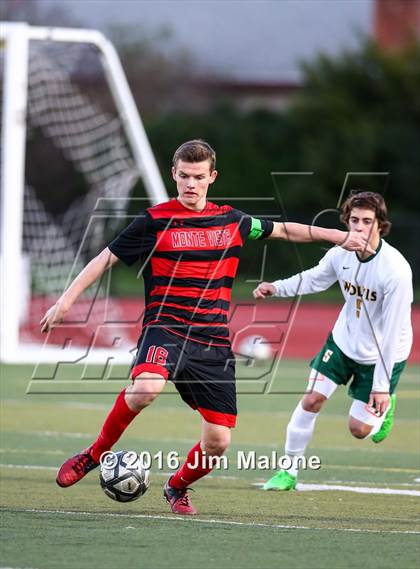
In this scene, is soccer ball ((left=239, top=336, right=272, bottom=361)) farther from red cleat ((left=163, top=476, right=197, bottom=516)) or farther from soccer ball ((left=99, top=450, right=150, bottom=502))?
soccer ball ((left=99, top=450, right=150, bottom=502))

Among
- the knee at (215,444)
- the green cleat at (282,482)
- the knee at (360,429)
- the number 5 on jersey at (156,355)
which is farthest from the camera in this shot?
the green cleat at (282,482)

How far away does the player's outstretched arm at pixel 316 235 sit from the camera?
21.1 ft

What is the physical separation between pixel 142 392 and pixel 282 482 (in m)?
1.75

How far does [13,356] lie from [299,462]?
718cm

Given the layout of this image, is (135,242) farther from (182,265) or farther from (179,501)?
(179,501)

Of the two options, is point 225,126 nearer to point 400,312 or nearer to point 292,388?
point 292,388

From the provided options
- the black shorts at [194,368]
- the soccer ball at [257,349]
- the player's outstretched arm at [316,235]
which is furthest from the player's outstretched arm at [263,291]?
the soccer ball at [257,349]

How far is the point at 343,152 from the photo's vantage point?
3111cm

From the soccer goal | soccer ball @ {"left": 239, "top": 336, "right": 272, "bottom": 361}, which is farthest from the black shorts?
soccer ball @ {"left": 239, "top": 336, "right": 272, "bottom": 361}

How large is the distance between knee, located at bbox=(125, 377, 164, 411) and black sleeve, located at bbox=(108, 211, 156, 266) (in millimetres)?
612

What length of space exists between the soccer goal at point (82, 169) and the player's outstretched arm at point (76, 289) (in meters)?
5.23

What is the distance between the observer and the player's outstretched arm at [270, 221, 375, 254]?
6422mm

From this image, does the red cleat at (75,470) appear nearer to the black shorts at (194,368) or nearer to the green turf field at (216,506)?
the green turf field at (216,506)

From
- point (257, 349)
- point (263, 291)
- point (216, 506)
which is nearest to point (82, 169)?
point (257, 349)
